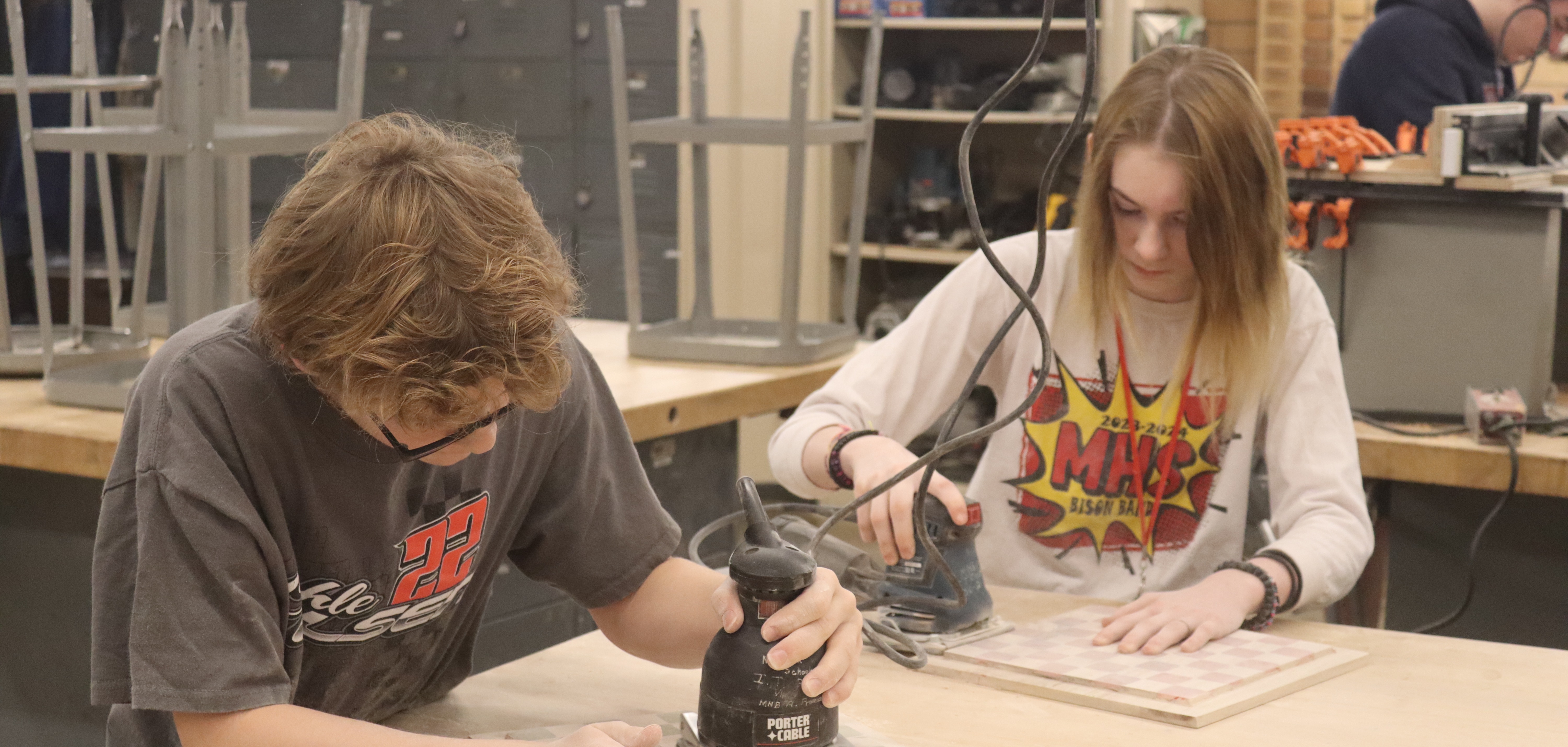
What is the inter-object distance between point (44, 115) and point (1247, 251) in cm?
199

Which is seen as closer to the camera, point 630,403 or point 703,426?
point 630,403

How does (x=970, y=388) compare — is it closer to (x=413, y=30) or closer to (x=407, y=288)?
(x=407, y=288)

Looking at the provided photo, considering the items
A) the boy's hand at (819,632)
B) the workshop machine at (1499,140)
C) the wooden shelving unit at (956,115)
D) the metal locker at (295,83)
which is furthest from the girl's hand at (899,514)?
the wooden shelving unit at (956,115)

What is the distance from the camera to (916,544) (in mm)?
1368

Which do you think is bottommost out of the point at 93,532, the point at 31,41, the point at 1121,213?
the point at 93,532

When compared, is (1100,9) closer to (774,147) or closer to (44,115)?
(774,147)

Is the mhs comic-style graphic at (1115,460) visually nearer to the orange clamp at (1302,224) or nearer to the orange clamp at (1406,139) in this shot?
the orange clamp at (1302,224)

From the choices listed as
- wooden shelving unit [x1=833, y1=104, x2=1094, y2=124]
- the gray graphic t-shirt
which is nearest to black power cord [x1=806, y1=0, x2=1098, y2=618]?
the gray graphic t-shirt

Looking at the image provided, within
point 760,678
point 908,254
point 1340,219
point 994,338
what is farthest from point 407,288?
point 908,254

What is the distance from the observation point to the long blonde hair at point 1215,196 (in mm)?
1559

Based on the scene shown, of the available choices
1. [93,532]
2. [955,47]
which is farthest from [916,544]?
[955,47]

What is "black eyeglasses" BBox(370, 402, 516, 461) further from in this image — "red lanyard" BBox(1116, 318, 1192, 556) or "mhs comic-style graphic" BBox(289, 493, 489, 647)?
"red lanyard" BBox(1116, 318, 1192, 556)

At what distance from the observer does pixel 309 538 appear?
1.04m

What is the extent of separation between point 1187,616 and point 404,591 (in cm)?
71
